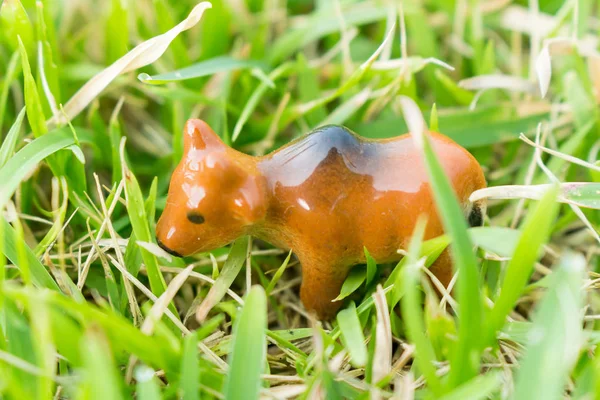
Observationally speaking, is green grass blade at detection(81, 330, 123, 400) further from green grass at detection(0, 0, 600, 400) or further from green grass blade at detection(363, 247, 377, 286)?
green grass blade at detection(363, 247, 377, 286)

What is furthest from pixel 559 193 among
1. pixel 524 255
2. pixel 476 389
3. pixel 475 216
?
pixel 476 389

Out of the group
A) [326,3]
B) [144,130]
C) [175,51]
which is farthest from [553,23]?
[144,130]

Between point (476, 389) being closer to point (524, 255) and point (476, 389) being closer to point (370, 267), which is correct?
point (524, 255)

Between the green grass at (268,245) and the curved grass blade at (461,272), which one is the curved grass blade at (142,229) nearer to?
the green grass at (268,245)

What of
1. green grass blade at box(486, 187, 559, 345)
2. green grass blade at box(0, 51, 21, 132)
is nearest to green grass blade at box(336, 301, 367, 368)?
green grass blade at box(486, 187, 559, 345)

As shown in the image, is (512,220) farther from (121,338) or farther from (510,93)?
(121,338)

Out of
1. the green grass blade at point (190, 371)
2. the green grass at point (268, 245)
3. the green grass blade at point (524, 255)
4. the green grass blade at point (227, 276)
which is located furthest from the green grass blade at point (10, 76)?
the green grass blade at point (524, 255)
